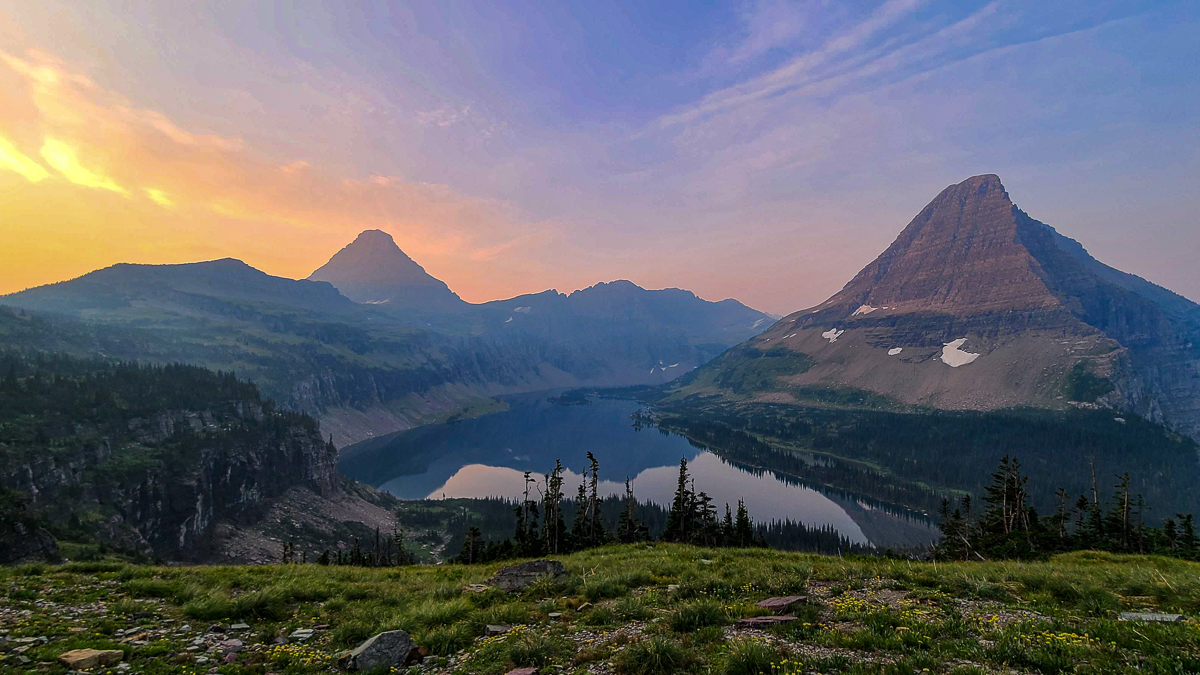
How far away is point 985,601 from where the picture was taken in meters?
12.3

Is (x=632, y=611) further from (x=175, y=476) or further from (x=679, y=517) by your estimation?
(x=175, y=476)

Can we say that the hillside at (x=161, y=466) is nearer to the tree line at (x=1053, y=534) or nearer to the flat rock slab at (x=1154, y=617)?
the flat rock slab at (x=1154, y=617)

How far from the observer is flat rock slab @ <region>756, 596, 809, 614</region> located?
11773 mm

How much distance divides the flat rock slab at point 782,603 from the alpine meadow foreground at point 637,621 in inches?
15.5

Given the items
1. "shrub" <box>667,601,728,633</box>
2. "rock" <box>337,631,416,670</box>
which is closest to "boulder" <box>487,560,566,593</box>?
"rock" <box>337,631,416,670</box>

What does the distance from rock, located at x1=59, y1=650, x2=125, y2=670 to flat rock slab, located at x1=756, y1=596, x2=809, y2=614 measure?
14872 mm

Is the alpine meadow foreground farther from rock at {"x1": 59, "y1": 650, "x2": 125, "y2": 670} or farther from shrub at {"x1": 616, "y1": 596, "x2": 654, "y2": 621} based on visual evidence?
rock at {"x1": 59, "y1": 650, "x2": 125, "y2": 670}

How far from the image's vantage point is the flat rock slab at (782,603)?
11773 millimetres

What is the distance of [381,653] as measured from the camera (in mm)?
10406

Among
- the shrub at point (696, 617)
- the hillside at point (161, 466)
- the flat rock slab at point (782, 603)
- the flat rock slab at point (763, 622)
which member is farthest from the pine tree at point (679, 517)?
the hillside at point (161, 466)

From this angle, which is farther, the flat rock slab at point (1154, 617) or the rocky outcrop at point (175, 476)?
the rocky outcrop at point (175, 476)

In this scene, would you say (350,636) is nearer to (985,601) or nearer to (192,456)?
(985,601)

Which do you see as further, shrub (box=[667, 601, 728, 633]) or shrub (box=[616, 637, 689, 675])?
shrub (box=[667, 601, 728, 633])

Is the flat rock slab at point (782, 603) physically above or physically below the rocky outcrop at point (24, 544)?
above
